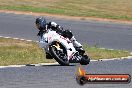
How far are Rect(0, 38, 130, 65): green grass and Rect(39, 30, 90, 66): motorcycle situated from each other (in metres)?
3.89

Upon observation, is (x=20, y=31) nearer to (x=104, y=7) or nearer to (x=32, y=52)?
(x=32, y=52)

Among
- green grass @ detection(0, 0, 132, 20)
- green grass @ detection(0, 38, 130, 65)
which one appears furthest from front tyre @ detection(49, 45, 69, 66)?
green grass @ detection(0, 0, 132, 20)

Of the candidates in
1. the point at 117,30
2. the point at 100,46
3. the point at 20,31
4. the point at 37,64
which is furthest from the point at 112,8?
the point at 37,64

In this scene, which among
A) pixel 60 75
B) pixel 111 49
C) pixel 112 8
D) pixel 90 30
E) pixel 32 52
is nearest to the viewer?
pixel 60 75

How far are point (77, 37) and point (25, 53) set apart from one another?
8.61m

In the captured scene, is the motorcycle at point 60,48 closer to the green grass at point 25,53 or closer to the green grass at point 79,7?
the green grass at point 25,53

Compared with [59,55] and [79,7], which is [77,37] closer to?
[59,55]

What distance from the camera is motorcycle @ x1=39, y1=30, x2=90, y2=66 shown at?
12250mm

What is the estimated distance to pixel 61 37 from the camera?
12.4 meters

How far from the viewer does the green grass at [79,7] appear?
40.6 m

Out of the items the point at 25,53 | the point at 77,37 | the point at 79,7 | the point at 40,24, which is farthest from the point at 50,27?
the point at 79,7

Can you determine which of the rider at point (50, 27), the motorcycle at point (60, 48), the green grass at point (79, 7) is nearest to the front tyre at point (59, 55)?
the motorcycle at point (60, 48)

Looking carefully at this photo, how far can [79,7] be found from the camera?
45.4 meters

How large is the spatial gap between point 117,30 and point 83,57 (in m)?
19.6
